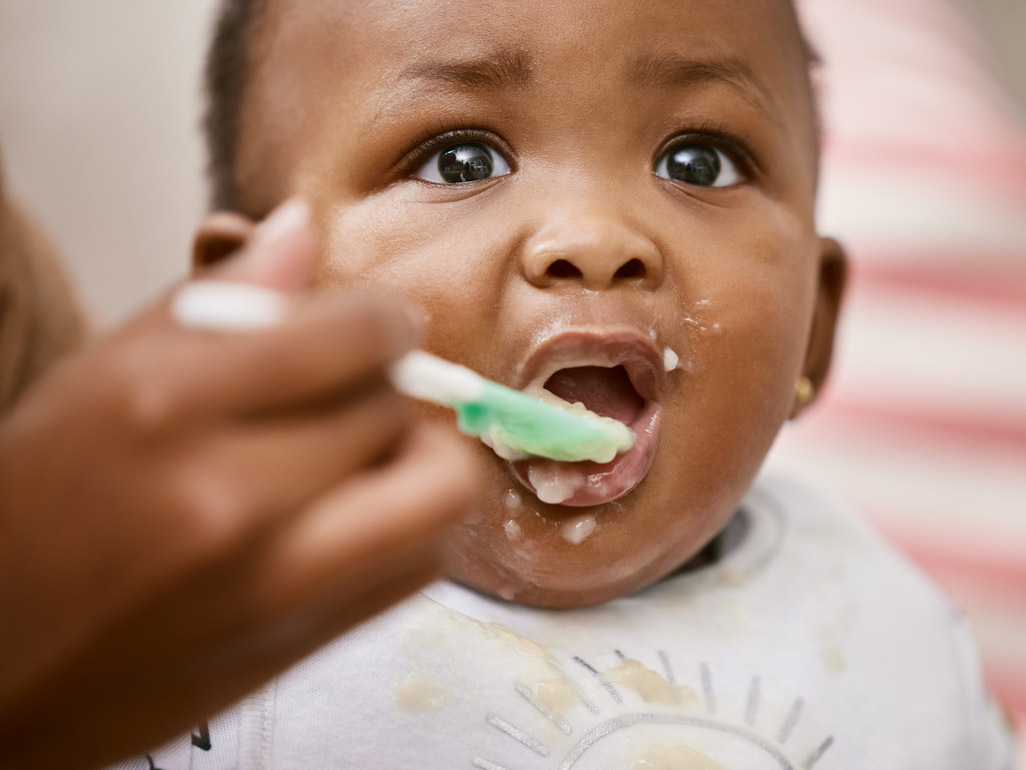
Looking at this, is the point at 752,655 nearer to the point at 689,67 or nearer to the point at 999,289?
the point at 689,67

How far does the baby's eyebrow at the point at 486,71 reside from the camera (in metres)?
0.63

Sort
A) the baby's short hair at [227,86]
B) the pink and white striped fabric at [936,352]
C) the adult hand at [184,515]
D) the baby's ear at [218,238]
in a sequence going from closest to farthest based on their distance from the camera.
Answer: the adult hand at [184,515] < the baby's ear at [218,238] < the baby's short hair at [227,86] < the pink and white striped fabric at [936,352]

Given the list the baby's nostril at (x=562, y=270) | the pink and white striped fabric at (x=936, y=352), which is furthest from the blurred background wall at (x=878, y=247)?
the baby's nostril at (x=562, y=270)

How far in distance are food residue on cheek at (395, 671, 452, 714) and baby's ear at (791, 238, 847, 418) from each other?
0.42 meters

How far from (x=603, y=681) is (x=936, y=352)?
897mm

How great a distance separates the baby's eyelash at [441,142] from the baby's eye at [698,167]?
0.12 meters

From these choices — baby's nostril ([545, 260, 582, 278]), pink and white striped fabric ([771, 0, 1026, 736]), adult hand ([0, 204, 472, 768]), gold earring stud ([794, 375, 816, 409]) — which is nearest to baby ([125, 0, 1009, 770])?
baby's nostril ([545, 260, 582, 278])

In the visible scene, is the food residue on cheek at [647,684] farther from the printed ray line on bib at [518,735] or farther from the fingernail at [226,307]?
the fingernail at [226,307]

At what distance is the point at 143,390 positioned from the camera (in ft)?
1.09

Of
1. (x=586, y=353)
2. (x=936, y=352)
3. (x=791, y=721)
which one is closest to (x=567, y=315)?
(x=586, y=353)

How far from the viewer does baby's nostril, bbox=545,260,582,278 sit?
597 mm

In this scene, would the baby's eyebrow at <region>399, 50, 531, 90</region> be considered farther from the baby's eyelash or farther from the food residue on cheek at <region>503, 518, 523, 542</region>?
the food residue on cheek at <region>503, 518, 523, 542</region>

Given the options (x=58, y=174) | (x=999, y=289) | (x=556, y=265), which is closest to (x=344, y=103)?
(x=556, y=265)

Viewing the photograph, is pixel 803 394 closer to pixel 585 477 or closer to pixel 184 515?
pixel 585 477
